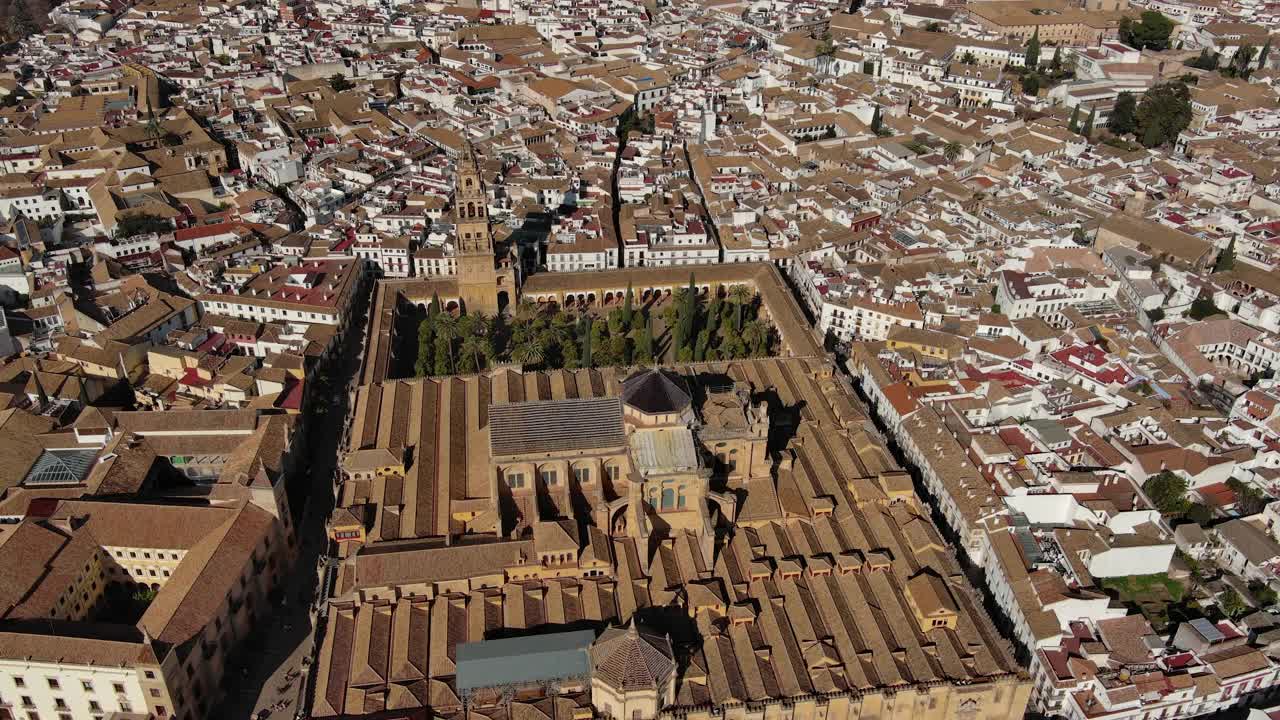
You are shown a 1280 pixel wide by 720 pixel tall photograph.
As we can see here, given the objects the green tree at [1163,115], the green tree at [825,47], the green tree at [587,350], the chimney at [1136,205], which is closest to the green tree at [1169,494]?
the green tree at [587,350]

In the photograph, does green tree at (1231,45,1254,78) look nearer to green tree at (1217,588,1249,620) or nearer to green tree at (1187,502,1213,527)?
green tree at (1187,502,1213,527)

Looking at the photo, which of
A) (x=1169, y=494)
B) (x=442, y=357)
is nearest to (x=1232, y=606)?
(x=1169, y=494)

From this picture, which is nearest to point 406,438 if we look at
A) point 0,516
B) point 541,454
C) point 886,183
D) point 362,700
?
point 541,454

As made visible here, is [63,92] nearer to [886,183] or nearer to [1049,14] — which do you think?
[886,183]

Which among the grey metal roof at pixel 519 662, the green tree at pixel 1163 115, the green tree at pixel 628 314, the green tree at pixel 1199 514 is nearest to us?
the grey metal roof at pixel 519 662

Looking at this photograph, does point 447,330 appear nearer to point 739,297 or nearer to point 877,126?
point 739,297

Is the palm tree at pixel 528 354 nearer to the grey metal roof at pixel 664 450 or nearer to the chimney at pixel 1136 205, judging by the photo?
the grey metal roof at pixel 664 450
